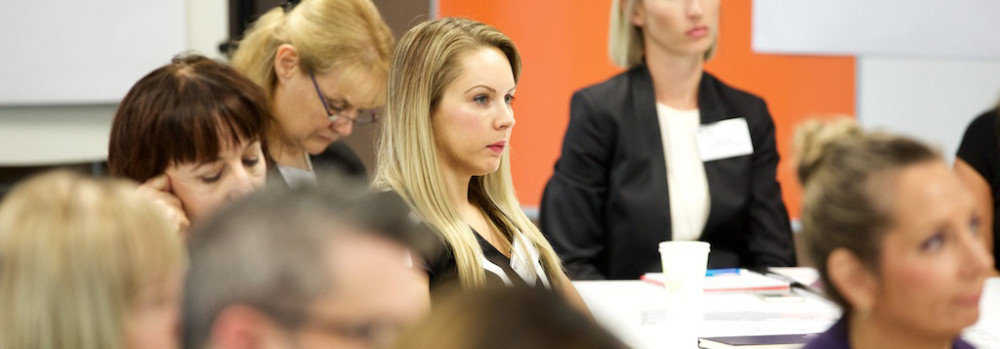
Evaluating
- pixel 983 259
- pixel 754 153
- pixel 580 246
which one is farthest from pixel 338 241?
pixel 754 153

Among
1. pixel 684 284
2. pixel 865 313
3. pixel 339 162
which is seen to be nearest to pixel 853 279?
pixel 865 313

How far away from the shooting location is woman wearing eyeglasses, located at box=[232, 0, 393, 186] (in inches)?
119

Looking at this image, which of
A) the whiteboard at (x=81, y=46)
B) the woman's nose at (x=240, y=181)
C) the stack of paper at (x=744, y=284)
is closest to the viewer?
the woman's nose at (x=240, y=181)

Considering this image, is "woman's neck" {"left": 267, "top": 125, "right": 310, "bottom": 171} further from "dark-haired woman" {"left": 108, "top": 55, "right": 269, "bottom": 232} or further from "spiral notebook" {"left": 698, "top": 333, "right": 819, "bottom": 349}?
"spiral notebook" {"left": 698, "top": 333, "right": 819, "bottom": 349}

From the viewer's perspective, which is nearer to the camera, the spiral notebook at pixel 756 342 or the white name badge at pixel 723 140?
the spiral notebook at pixel 756 342

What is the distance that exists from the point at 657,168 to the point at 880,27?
1820 millimetres

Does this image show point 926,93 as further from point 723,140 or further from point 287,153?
point 287,153

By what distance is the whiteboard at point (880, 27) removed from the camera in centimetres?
450

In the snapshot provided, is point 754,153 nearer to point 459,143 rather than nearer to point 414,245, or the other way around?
point 459,143

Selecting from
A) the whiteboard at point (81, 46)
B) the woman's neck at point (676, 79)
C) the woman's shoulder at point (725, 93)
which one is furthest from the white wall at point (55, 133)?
the woman's shoulder at point (725, 93)

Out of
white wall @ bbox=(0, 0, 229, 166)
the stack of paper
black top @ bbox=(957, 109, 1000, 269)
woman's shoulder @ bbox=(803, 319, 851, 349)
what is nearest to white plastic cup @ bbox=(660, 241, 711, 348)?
the stack of paper

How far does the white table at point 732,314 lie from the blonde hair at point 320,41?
90 centimetres

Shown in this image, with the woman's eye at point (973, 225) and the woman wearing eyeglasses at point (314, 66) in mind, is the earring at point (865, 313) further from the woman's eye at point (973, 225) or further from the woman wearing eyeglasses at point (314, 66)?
the woman wearing eyeglasses at point (314, 66)

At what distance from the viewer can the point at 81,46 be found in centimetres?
389
